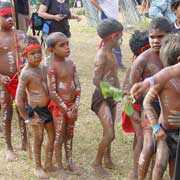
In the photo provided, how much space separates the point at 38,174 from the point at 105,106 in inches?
33.8

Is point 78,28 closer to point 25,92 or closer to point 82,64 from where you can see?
point 82,64

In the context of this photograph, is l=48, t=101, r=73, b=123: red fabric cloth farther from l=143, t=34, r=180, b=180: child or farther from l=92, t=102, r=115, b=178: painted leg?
Answer: l=143, t=34, r=180, b=180: child

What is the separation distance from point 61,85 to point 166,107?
44.4 inches

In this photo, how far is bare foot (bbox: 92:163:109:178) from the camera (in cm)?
438

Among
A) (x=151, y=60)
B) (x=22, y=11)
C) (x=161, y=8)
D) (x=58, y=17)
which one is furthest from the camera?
(x=22, y=11)

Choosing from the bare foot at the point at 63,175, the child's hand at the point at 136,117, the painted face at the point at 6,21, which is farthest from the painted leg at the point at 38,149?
the painted face at the point at 6,21

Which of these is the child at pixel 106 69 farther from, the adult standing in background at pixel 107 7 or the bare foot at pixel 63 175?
the adult standing in background at pixel 107 7

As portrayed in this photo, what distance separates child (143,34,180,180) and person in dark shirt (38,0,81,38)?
3.18m

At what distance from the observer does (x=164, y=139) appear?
11.0 feet

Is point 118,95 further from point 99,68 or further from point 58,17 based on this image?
point 58,17

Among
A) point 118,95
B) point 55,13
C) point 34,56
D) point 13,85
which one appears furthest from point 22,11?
point 118,95

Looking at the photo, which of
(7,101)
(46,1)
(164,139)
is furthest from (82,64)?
(164,139)

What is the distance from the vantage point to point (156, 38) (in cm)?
392

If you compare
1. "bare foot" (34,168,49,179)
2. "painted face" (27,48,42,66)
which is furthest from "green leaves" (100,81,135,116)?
"bare foot" (34,168,49,179)
